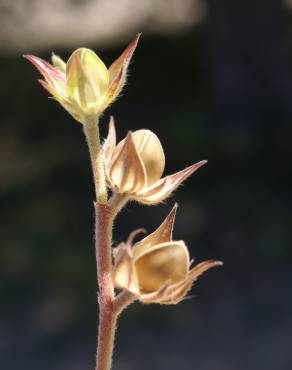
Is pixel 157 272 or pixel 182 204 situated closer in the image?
pixel 157 272

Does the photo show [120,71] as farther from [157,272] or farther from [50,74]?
[157,272]

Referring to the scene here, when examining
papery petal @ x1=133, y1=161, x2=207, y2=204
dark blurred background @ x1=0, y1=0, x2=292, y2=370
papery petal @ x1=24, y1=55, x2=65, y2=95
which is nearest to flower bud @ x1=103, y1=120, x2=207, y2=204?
papery petal @ x1=133, y1=161, x2=207, y2=204

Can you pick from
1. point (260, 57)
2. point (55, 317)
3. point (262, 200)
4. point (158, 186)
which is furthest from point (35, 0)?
point (158, 186)

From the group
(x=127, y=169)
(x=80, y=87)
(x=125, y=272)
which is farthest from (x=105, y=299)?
(x=80, y=87)

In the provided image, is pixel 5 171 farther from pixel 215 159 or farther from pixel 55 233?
pixel 215 159

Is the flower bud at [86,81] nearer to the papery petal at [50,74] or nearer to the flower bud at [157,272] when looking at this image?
the papery petal at [50,74]

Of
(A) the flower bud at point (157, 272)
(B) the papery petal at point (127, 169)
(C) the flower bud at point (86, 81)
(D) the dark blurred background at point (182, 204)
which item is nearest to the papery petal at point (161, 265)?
(A) the flower bud at point (157, 272)
